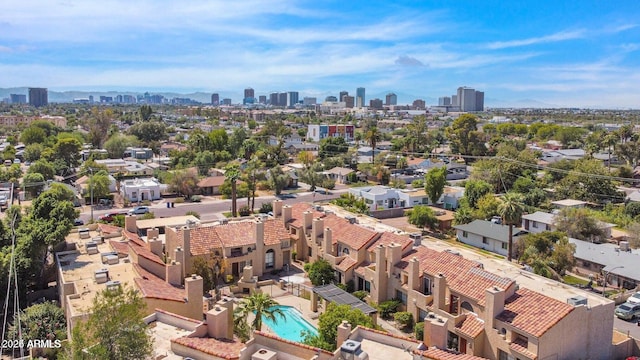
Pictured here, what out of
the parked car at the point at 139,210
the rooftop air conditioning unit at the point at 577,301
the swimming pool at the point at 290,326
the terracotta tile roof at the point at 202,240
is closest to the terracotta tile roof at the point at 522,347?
the rooftop air conditioning unit at the point at 577,301

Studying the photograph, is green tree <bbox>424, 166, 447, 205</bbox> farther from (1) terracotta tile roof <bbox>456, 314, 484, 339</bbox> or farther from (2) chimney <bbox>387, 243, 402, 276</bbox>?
(1) terracotta tile roof <bbox>456, 314, 484, 339</bbox>

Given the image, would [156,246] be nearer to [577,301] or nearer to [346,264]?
[346,264]

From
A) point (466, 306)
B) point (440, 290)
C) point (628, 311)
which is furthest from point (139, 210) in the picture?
point (628, 311)

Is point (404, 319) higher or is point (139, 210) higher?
point (139, 210)

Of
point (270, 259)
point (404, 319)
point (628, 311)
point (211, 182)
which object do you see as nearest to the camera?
point (404, 319)

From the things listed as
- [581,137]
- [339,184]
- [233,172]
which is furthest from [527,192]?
[581,137]

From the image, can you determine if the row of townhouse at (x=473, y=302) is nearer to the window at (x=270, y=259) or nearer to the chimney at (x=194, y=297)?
the window at (x=270, y=259)

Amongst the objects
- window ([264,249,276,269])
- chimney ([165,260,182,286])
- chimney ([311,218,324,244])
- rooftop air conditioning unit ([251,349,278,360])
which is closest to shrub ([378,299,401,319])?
chimney ([311,218,324,244])
